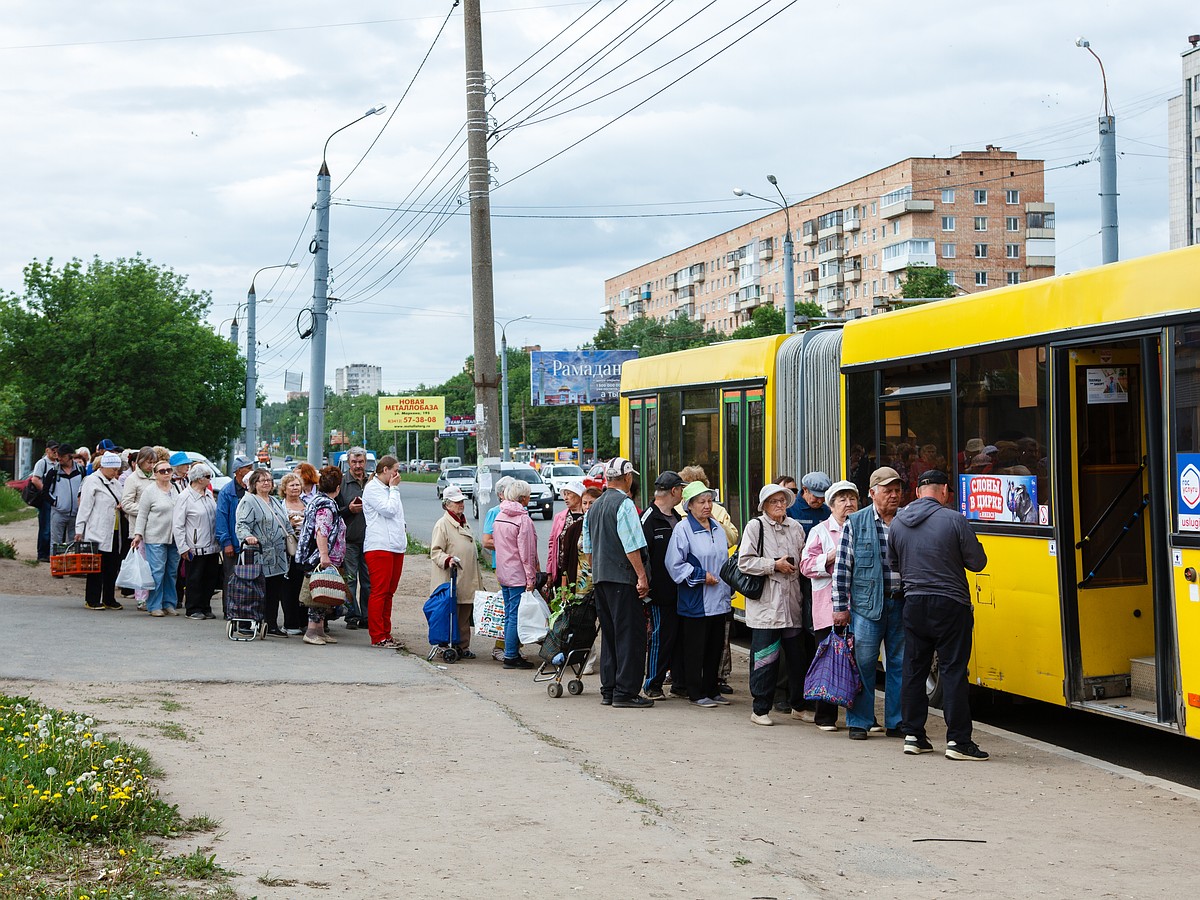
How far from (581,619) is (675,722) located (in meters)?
1.56

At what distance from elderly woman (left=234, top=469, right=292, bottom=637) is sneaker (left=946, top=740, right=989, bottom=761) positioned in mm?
7189

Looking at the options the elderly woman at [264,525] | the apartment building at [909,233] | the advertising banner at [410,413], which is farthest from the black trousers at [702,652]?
the advertising banner at [410,413]

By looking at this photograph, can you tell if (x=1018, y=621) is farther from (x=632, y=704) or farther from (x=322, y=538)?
(x=322, y=538)

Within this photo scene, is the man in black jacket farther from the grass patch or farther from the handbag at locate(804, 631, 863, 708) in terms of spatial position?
the grass patch

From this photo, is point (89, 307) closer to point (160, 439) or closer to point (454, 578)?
point (160, 439)

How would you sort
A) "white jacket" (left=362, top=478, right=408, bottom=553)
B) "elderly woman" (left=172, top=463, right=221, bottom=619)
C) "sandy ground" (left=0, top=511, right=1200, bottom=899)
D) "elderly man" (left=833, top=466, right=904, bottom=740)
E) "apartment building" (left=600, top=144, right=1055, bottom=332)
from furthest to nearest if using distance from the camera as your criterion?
"apartment building" (left=600, top=144, right=1055, bottom=332), "elderly woman" (left=172, top=463, right=221, bottom=619), "white jacket" (left=362, top=478, right=408, bottom=553), "elderly man" (left=833, top=466, right=904, bottom=740), "sandy ground" (left=0, top=511, right=1200, bottom=899)

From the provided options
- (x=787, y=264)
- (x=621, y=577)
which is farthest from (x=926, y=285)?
(x=621, y=577)

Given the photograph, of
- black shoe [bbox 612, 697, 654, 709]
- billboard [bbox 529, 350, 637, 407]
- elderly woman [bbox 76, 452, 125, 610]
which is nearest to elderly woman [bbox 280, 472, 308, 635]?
elderly woman [bbox 76, 452, 125, 610]

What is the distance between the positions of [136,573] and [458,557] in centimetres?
427

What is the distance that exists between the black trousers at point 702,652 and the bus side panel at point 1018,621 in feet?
6.46

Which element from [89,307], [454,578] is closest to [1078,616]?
[454,578]

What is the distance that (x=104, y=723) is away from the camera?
26.9ft

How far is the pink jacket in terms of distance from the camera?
38.7 feet

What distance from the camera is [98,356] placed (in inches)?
1593
